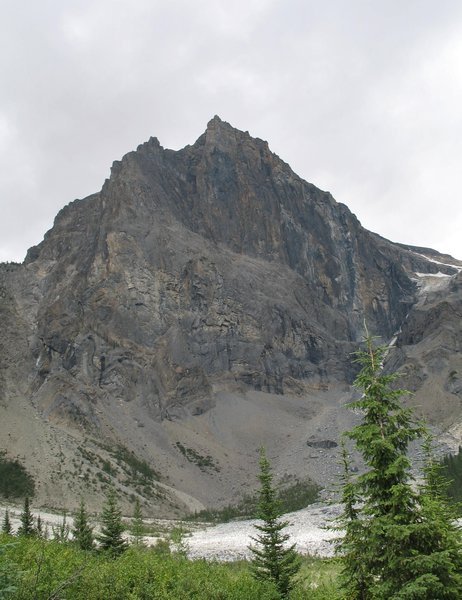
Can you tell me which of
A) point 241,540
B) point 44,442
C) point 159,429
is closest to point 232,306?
point 159,429

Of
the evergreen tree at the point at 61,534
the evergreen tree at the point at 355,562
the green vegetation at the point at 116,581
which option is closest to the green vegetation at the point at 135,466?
the evergreen tree at the point at 61,534

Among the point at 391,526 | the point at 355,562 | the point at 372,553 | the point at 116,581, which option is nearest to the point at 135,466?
the point at 116,581

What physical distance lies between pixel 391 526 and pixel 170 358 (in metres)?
136

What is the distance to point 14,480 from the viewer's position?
83.7 meters

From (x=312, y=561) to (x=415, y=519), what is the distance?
98.1ft

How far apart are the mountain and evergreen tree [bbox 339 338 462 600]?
76.5 meters

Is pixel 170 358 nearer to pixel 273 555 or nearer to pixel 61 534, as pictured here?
pixel 61 534

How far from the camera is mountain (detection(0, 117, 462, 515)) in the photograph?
345ft

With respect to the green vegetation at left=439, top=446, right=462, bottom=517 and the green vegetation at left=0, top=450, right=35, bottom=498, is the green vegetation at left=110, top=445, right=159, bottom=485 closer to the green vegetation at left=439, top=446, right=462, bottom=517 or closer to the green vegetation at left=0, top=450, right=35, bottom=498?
the green vegetation at left=0, top=450, right=35, bottom=498

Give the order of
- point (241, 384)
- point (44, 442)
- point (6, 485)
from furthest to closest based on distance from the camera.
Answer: point (241, 384) → point (44, 442) → point (6, 485)

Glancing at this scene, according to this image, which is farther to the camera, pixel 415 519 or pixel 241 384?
pixel 241 384

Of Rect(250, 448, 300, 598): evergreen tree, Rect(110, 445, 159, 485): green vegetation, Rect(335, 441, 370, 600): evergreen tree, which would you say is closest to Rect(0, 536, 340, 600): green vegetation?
Rect(335, 441, 370, 600): evergreen tree

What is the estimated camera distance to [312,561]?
131 ft

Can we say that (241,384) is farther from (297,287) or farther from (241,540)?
(241,540)
